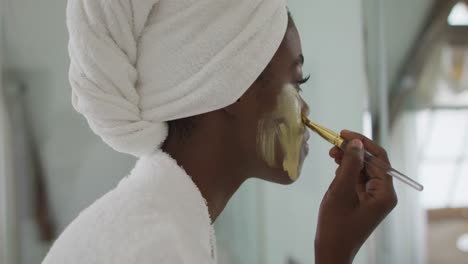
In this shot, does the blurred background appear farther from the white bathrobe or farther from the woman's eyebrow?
the white bathrobe

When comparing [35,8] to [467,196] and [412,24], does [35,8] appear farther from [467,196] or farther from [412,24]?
[467,196]

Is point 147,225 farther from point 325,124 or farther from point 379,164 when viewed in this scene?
point 325,124

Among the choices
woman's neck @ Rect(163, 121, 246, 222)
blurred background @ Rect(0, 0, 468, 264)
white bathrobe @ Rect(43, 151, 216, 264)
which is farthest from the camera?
blurred background @ Rect(0, 0, 468, 264)

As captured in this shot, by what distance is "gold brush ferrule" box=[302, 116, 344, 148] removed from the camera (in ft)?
1.84

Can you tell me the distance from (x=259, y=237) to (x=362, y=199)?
79 centimetres

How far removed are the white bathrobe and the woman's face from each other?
0.09 m

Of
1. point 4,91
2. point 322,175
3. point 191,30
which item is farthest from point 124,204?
point 4,91

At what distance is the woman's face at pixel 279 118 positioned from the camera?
57cm

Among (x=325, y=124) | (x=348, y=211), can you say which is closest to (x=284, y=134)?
(x=348, y=211)

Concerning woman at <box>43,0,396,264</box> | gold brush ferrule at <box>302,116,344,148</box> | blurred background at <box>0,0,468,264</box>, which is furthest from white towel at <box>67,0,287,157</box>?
blurred background at <box>0,0,468,264</box>

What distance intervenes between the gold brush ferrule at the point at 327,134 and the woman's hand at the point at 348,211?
1.4 inches

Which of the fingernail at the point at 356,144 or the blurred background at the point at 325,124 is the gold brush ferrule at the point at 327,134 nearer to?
the fingernail at the point at 356,144

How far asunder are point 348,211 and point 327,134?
0.10 m

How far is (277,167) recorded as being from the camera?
0.59m
